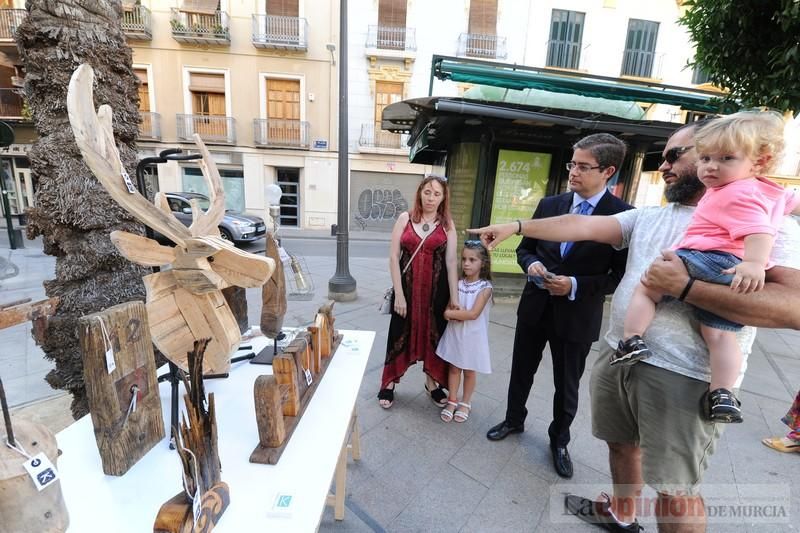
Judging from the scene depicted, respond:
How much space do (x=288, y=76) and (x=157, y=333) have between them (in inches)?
612

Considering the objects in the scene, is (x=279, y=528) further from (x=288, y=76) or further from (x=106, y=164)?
(x=288, y=76)

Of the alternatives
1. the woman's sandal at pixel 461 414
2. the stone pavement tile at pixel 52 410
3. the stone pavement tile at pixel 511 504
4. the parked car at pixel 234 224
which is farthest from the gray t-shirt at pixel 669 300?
the parked car at pixel 234 224

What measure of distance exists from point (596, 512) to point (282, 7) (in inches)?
688

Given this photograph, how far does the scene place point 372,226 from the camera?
1571cm

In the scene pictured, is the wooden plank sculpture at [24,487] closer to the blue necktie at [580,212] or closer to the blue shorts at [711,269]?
the blue shorts at [711,269]

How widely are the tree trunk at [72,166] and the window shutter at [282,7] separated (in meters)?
14.9

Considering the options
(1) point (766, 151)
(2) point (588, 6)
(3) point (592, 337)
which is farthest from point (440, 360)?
(2) point (588, 6)

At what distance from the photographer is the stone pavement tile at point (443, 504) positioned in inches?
68.1

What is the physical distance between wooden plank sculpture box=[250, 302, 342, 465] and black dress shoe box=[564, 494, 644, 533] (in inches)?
62.1

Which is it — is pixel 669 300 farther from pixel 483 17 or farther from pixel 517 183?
pixel 483 17

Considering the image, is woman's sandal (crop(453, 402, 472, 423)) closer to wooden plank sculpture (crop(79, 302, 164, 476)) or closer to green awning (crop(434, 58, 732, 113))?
wooden plank sculpture (crop(79, 302, 164, 476))

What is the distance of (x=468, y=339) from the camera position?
2428 millimetres

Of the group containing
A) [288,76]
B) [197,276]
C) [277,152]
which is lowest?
[197,276]

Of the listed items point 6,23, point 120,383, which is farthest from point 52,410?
point 6,23
